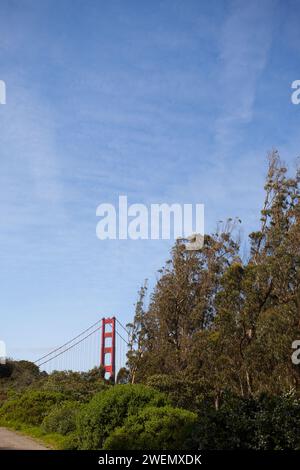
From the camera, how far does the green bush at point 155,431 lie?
11.7 metres

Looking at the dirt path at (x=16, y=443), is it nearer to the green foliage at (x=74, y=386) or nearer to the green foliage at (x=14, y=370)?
the green foliage at (x=74, y=386)

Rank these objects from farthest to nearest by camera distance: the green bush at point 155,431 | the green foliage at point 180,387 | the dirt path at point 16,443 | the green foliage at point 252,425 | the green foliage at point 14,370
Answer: the green foliage at point 14,370, the green foliage at point 180,387, the dirt path at point 16,443, the green bush at point 155,431, the green foliage at point 252,425

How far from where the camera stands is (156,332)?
3959cm

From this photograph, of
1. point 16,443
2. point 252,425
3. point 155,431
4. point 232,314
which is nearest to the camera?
point 252,425

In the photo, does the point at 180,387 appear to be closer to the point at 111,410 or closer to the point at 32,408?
the point at 32,408

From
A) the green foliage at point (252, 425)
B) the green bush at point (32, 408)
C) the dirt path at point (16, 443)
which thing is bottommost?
the dirt path at point (16, 443)

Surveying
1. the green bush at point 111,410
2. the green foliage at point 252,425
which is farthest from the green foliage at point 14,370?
the green foliage at point 252,425

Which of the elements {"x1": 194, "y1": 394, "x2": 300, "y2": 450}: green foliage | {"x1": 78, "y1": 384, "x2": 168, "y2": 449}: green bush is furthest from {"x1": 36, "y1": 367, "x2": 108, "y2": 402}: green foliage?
{"x1": 194, "y1": 394, "x2": 300, "y2": 450}: green foliage

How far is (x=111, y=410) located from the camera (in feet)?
43.4

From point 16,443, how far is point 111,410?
4.84 meters

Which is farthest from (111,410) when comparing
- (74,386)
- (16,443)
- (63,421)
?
(74,386)

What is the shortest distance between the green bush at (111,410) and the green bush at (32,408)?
32.6 ft
